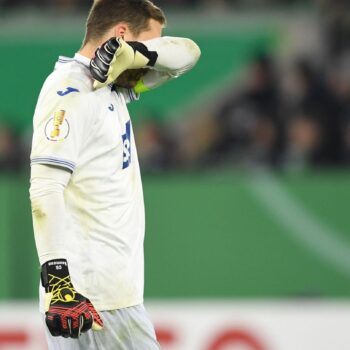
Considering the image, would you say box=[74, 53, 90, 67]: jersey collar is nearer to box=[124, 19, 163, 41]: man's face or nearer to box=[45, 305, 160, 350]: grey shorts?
box=[124, 19, 163, 41]: man's face

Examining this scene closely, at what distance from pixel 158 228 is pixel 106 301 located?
17.7ft

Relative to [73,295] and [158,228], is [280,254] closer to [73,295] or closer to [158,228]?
[158,228]

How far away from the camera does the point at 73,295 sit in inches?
169

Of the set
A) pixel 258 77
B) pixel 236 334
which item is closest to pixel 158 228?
pixel 258 77

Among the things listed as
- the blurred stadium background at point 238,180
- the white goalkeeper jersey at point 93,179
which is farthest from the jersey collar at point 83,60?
the blurred stadium background at point 238,180

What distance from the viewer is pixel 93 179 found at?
4.57m

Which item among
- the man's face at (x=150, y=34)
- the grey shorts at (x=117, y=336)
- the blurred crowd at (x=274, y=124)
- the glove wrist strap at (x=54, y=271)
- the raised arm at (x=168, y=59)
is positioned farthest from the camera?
the blurred crowd at (x=274, y=124)

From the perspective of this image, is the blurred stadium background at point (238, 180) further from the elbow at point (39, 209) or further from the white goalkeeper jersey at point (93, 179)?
the elbow at point (39, 209)

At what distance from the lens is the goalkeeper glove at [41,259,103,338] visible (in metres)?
4.24

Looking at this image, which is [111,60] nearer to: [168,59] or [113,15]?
[113,15]

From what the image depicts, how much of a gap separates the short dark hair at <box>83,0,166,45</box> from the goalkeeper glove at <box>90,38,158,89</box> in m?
0.11

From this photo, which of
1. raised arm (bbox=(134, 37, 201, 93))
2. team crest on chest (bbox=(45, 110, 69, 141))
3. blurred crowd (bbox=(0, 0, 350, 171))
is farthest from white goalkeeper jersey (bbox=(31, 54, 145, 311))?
blurred crowd (bbox=(0, 0, 350, 171))

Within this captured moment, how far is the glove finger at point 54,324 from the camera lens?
167 inches

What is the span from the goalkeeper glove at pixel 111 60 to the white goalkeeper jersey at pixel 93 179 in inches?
2.7
